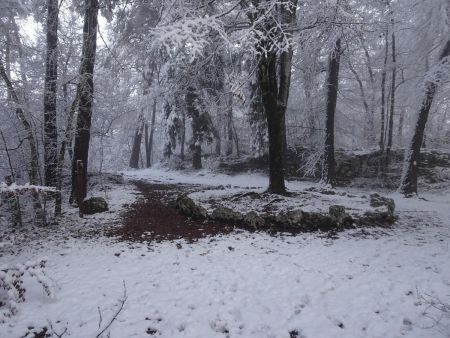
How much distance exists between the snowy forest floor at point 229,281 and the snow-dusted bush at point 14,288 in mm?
132

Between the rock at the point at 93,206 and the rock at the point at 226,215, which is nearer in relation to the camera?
the rock at the point at 226,215

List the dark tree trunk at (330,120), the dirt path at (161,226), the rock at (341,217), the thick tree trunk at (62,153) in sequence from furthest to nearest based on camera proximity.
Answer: the dark tree trunk at (330,120)
the thick tree trunk at (62,153)
the rock at (341,217)
the dirt path at (161,226)

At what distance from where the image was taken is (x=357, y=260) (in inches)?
207

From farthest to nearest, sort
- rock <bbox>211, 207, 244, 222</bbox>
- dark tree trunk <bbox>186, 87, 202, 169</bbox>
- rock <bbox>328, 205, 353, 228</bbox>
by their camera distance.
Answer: dark tree trunk <bbox>186, 87, 202, 169</bbox>
rock <bbox>211, 207, 244, 222</bbox>
rock <bbox>328, 205, 353, 228</bbox>

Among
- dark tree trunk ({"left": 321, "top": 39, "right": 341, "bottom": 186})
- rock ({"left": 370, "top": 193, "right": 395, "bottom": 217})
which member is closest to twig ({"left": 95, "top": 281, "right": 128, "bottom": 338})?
rock ({"left": 370, "top": 193, "right": 395, "bottom": 217})

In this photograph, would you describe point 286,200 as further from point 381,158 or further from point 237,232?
point 381,158

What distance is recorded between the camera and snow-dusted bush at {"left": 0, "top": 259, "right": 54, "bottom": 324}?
3.54 meters

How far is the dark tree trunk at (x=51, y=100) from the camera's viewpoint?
26.3ft

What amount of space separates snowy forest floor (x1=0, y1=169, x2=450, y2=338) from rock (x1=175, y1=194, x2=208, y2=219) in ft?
1.03

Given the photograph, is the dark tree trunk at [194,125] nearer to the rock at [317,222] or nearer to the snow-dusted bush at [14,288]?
the rock at [317,222]

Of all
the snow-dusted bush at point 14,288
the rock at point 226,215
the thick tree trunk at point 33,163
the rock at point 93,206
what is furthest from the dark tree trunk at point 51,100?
the snow-dusted bush at point 14,288

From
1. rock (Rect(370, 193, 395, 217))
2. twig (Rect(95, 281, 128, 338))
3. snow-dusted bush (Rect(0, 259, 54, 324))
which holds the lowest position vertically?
twig (Rect(95, 281, 128, 338))

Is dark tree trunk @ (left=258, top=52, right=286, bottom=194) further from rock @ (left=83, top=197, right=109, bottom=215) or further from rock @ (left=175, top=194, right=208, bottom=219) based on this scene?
rock @ (left=83, top=197, right=109, bottom=215)

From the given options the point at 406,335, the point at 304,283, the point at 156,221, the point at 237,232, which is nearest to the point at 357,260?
the point at 304,283
